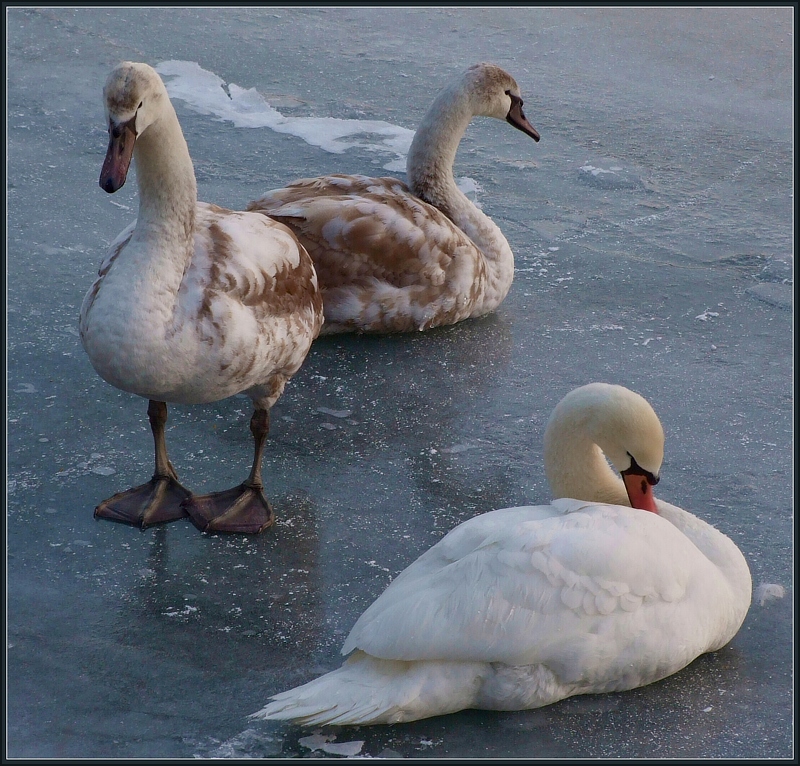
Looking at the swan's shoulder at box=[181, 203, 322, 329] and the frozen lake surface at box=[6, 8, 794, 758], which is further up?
the swan's shoulder at box=[181, 203, 322, 329]

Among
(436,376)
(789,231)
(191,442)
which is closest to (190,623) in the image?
A: (191,442)

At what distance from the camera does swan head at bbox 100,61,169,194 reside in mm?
3303

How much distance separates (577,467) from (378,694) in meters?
1.04

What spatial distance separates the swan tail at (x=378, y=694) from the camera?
8.87ft

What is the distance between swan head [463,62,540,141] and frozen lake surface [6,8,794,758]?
758 mm

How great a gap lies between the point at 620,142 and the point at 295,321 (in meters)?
4.25

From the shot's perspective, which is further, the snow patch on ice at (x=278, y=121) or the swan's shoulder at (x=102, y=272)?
the snow patch on ice at (x=278, y=121)

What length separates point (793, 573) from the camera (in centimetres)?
360

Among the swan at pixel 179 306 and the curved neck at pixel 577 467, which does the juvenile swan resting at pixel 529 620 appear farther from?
the swan at pixel 179 306

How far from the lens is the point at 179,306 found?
11.5ft

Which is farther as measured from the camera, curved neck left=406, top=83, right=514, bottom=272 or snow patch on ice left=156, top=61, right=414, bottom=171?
snow patch on ice left=156, top=61, right=414, bottom=171

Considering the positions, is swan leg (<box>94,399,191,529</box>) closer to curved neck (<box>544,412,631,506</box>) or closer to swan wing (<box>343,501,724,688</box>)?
swan wing (<box>343,501,724,688</box>)

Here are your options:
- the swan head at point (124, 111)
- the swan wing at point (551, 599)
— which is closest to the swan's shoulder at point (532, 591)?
the swan wing at point (551, 599)

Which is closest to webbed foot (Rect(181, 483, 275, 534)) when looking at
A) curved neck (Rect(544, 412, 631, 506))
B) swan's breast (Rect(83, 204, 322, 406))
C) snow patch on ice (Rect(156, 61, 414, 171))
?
swan's breast (Rect(83, 204, 322, 406))
